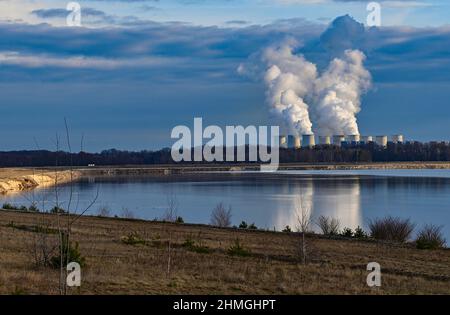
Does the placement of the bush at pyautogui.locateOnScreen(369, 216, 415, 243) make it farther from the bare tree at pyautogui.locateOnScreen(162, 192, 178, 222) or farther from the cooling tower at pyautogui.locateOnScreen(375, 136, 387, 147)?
the cooling tower at pyautogui.locateOnScreen(375, 136, 387, 147)

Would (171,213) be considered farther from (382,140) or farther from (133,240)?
(382,140)

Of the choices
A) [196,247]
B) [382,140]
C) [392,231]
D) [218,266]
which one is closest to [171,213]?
[392,231]

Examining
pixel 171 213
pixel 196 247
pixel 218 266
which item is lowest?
pixel 218 266

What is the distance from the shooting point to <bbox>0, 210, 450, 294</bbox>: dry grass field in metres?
11.6

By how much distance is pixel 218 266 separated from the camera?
14.6 metres

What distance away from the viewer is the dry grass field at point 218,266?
11.6 metres

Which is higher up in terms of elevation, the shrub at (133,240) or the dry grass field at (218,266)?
the shrub at (133,240)

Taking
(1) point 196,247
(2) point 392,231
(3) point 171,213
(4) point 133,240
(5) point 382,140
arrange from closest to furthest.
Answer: (1) point 196,247, (4) point 133,240, (2) point 392,231, (3) point 171,213, (5) point 382,140

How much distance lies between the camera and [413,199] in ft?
156

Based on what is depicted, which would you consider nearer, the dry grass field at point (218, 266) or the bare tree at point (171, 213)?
the dry grass field at point (218, 266)

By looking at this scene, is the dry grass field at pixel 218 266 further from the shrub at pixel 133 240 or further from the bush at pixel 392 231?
the bush at pixel 392 231

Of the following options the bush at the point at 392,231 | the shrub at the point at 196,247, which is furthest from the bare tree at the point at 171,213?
the bush at the point at 392,231
